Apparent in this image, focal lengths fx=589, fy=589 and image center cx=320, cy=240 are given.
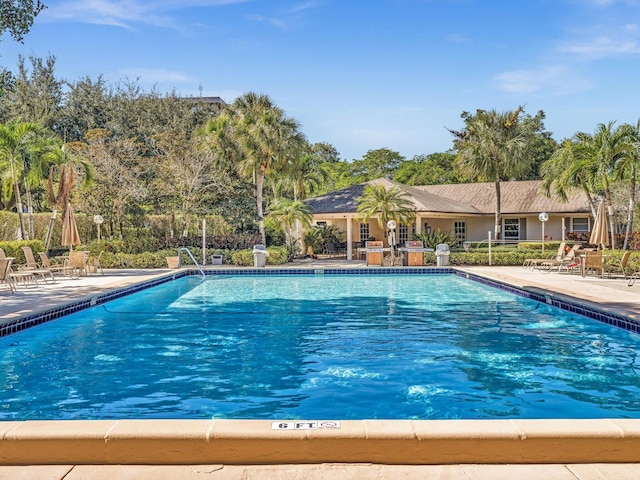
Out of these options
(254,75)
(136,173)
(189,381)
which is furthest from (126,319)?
(254,75)

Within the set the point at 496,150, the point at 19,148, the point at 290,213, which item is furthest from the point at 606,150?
the point at 19,148

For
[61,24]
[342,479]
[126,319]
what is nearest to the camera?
[342,479]

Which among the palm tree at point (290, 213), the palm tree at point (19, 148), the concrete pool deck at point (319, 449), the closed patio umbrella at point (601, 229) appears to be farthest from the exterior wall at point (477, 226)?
the concrete pool deck at point (319, 449)

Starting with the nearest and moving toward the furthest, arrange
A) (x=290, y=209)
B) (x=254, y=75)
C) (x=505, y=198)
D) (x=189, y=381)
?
(x=189, y=381) → (x=290, y=209) → (x=254, y=75) → (x=505, y=198)

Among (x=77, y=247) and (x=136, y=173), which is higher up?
(x=136, y=173)

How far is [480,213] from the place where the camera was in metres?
32.7

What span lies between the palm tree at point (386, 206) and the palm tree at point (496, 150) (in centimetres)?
734

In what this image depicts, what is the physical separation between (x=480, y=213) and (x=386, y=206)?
10.0 m

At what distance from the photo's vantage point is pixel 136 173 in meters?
26.3

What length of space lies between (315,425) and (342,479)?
1.53 ft

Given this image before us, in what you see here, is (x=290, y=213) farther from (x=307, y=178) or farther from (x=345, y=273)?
(x=307, y=178)

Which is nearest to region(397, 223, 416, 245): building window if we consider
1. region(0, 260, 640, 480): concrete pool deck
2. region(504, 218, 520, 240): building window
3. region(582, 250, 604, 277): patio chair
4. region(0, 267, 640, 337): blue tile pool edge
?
region(504, 218, 520, 240): building window

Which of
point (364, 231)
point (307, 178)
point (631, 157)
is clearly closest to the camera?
point (631, 157)

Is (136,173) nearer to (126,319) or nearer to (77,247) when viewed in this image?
(77,247)
